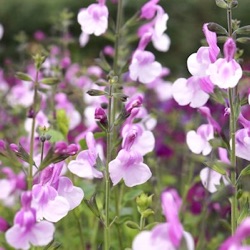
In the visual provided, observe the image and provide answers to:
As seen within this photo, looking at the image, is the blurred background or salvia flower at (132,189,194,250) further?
the blurred background

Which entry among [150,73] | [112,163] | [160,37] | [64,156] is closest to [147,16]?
[160,37]

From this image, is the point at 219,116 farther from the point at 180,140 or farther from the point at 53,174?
the point at 53,174

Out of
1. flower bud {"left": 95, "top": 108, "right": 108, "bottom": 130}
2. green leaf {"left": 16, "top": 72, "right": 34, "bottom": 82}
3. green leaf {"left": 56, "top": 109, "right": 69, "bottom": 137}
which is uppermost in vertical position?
green leaf {"left": 16, "top": 72, "right": 34, "bottom": 82}

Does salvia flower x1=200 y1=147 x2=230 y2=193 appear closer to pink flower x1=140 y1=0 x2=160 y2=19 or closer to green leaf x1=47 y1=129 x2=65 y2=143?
green leaf x1=47 y1=129 x2=65 y2=143

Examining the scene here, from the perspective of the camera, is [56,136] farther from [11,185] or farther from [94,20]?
[11,185]

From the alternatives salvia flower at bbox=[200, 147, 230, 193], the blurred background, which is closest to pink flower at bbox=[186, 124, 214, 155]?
salvia flower at bbox=[200, 147, 230, 193]

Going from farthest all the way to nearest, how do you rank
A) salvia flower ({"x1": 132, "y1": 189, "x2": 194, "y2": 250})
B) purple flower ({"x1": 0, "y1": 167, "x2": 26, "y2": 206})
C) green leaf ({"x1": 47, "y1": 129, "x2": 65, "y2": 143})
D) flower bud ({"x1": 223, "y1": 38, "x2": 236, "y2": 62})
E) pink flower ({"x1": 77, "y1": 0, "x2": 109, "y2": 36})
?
purple flower ({"x1": 0, "y1": 167, "x2": 26, "y2": 206})
pink flower ({"x1": 77, "y1": 0, "x2": 109, "y2": 36})
green leaf ({"x1": 47, "y1": 129, "x2": 65, "y2": 143})
flower bud ({"x1": 223, "y1": 38, "x2": 236, "y2": 62})
salvia flower ({"x1": 132, "y1": 189, "x2": 194, "y2": 250})

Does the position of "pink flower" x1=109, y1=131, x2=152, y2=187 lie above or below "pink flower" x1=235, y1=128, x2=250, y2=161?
A: below

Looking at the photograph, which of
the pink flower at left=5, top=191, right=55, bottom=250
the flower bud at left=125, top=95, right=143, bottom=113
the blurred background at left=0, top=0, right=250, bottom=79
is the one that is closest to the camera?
the pink flower at left=5, top=191, right=55, bottom=250
